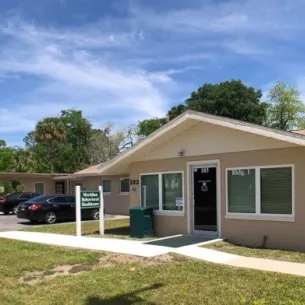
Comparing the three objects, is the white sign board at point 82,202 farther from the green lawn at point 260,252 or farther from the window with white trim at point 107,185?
the window with white trim at point 107,185

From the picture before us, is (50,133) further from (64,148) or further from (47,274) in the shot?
(47,274)

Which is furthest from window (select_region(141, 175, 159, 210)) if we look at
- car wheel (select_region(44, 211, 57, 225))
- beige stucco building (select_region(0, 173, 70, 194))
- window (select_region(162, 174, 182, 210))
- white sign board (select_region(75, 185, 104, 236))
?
beige stucco building (select_region(0, 173, 70, 194))

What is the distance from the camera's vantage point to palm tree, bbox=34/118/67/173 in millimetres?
52250

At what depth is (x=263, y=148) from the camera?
37.4ft

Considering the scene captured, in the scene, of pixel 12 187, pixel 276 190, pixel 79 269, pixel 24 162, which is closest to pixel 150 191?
pixel 276 190

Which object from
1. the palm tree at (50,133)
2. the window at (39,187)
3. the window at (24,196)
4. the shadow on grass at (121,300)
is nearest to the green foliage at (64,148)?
the palm tree at (50,133)

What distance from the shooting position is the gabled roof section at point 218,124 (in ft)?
33.9

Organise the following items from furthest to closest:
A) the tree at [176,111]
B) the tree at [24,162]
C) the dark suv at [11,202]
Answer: the tree at [24,162] → the tree at [176,111] → the dark suv at [11,202]

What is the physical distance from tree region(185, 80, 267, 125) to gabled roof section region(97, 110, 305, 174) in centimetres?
2784

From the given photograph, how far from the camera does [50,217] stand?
20.5m

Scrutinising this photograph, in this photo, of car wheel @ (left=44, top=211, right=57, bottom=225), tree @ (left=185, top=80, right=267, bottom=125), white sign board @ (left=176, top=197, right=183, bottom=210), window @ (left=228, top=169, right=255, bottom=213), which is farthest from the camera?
tree @ (left=185, top=80, right=267, bottom=125)

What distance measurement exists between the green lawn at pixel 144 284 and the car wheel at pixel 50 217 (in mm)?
10504

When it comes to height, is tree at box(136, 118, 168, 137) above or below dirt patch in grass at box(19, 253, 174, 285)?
above

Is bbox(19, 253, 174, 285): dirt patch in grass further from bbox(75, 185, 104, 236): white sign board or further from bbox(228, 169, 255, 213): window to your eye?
bbox(75, 185, 104, 236): white sign board
